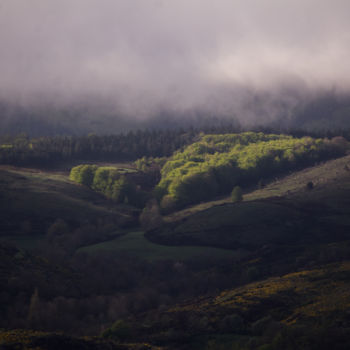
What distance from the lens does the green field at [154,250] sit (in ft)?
317

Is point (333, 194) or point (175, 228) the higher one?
point (333, 194)

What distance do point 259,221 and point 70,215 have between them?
55385 mm

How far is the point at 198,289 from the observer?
3051 inches

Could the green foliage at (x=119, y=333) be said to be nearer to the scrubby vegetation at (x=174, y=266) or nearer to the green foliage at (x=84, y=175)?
the scrubby vegetation at (x=174, y=266)

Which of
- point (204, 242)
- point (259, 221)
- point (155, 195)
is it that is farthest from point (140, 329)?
point (155, 195)

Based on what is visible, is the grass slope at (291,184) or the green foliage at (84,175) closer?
the grass slope at (291,184)

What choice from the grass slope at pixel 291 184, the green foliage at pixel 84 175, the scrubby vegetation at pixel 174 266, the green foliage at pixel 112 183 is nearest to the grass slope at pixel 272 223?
the scrubby vegetation at pixel 174 266

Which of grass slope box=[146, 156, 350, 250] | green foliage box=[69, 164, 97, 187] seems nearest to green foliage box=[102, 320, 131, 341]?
grass slope box=[146, 156, 350, 250]

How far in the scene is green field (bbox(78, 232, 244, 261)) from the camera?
9662cm

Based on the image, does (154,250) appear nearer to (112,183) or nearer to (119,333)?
(119,333)

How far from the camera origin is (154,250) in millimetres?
102688

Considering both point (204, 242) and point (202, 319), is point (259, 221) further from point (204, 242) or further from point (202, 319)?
point (202, 319)

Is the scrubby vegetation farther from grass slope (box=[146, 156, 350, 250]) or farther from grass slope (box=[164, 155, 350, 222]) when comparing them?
grass slope (box=[164, 155, 350, 222])

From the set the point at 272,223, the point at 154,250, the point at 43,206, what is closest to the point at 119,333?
the point at 154,250
